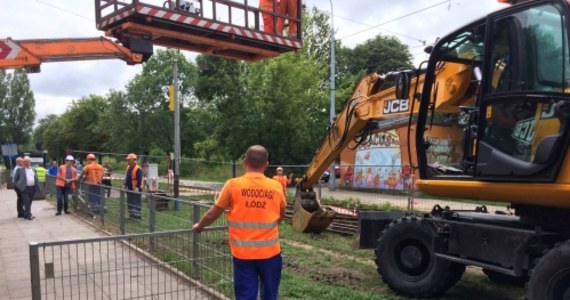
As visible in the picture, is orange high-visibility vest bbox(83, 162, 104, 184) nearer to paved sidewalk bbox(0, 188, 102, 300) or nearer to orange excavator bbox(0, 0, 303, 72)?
paved sidewalk bbox(0, 188, 102, 300)

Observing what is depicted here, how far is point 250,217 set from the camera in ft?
14.6

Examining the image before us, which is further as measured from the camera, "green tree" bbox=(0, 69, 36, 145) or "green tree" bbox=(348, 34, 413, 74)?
"green tree" bbox=(0, 69, 36, 145)

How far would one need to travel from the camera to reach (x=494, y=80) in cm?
568

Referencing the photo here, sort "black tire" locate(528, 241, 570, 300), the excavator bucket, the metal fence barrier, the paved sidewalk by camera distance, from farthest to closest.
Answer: the excavator bucket, the paved sidewalk, the metal fence barrier, "black tire" locate(528, 241, 570, 300)

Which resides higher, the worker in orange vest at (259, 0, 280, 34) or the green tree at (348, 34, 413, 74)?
the green tree at (348, 34, 413, 74)

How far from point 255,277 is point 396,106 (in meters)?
4.39

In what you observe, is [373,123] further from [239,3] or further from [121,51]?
[121,51]

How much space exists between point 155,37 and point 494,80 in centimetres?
469

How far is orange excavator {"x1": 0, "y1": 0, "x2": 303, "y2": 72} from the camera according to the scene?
24.0 ft

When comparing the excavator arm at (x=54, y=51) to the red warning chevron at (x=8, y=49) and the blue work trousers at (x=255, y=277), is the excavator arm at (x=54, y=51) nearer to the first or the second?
the red warning chevron at (x=8, y=49)

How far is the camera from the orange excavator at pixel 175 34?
7.32 m

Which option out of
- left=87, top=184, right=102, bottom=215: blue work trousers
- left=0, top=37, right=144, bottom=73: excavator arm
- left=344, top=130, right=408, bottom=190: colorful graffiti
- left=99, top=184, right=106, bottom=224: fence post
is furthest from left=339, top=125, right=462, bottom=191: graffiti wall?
left=87, top=184, right=102, bottom=215: blue work trousers

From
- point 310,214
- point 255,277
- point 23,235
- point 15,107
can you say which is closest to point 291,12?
point 310,214

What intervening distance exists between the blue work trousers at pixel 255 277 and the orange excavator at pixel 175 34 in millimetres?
4159
